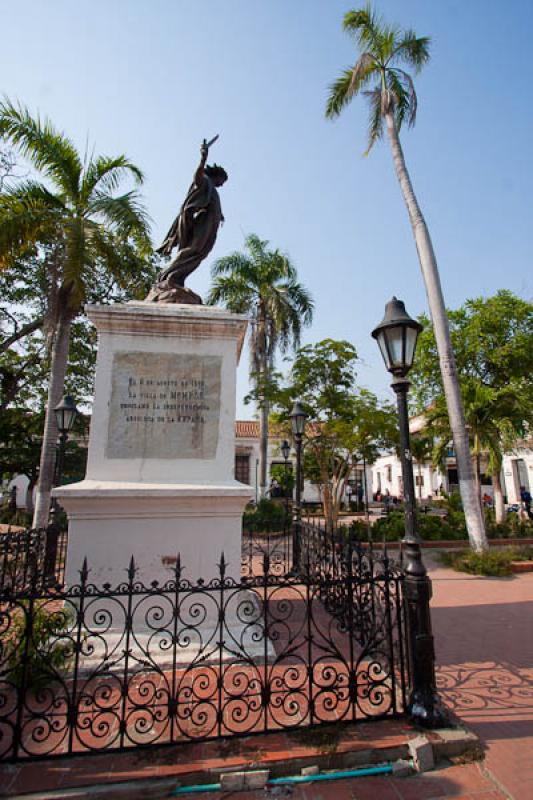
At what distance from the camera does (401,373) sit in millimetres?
3863

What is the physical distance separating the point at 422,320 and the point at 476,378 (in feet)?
11.4

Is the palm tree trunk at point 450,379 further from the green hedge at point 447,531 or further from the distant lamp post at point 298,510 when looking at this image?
the distant lamp post at point 298,510

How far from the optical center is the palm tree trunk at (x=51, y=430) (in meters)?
11.5

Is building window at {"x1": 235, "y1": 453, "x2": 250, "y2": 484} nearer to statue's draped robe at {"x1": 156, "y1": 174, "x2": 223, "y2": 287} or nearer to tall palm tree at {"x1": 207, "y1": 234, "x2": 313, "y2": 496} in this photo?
tall palm tree at {"x1": 207, "y1": 234, "x2": 313, "y2": 496}

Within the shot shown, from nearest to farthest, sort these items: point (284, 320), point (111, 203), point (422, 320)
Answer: point (111, 203), point (422, 320), point (284, 320)

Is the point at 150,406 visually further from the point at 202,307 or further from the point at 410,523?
the point at 410,523

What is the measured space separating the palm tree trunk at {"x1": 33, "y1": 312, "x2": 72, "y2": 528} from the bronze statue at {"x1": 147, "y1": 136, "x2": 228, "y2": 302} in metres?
7.20

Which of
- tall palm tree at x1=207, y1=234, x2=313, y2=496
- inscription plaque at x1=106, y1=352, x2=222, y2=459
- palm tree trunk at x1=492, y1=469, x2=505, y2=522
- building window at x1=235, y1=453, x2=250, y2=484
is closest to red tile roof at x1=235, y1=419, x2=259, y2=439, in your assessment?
building window at x1=235, y1=453, x2=250, y2=484

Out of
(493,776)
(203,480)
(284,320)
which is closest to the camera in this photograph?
(493,776)

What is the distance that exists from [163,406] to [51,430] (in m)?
8.40

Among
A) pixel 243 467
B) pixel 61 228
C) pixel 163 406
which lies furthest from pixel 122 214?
pixel 243 467

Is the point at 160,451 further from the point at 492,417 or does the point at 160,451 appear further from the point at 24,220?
the point at 492,417

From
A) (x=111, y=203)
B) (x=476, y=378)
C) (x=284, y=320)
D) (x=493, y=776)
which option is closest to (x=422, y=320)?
(x=476, y=378)

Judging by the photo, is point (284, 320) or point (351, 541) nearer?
point (351, 541)
